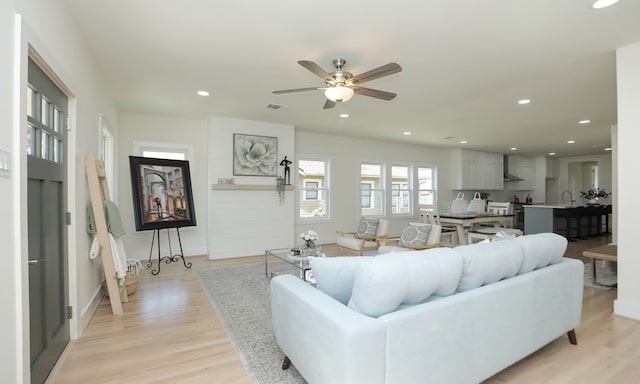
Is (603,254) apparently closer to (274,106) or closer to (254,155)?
(274,106)

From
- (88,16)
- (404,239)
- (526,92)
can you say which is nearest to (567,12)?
(526,92)

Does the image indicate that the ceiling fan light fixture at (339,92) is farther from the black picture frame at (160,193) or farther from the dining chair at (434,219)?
the dining chair at (434,219)

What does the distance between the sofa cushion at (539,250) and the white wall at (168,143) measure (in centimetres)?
522

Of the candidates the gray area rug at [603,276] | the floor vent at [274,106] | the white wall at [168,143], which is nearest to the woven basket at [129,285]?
the white wall at [168,143]

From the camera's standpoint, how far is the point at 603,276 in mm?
4531

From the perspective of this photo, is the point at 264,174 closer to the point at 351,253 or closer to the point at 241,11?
the point at 351,253

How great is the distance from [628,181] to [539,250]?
169cm

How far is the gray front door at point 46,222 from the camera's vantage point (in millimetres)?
1896

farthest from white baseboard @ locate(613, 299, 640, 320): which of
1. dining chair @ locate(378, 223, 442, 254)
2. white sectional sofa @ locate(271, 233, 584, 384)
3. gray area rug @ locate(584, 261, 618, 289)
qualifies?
dining chair @ locate(378, 223, 442, 254)

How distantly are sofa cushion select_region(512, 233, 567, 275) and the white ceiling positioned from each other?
1.74 m

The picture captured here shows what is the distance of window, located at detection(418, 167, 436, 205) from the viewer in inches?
351

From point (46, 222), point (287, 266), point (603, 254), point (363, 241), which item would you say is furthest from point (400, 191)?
point (46, 222)

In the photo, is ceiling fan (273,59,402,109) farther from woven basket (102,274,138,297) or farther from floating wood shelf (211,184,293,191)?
floating wood shelf (211,184,293,191)

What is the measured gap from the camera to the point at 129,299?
357 cm
